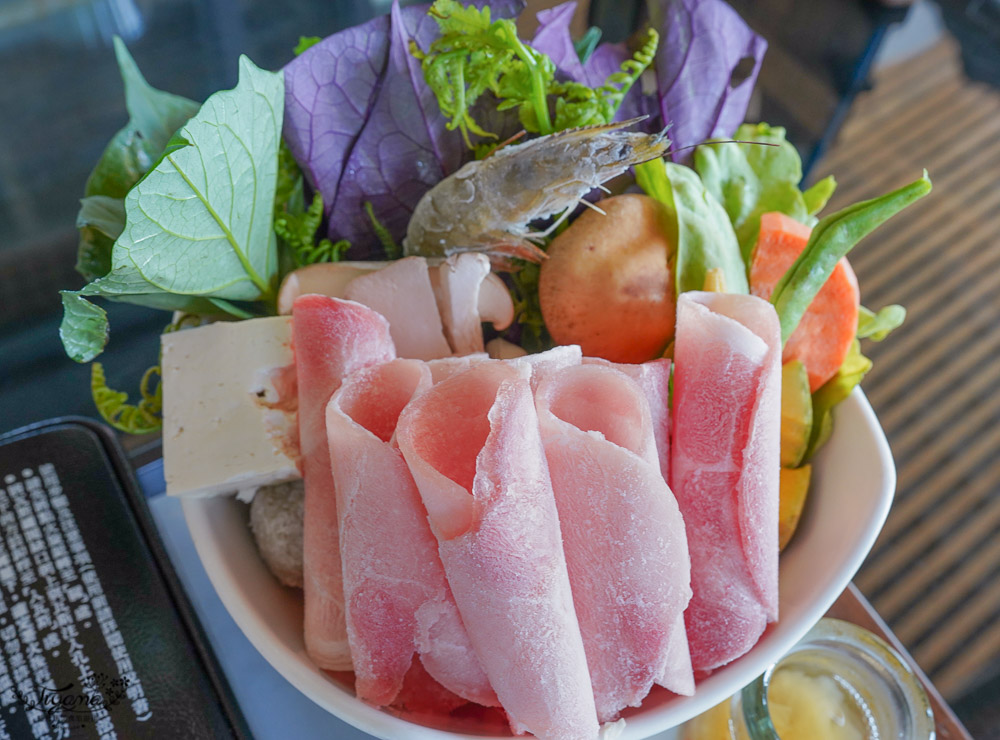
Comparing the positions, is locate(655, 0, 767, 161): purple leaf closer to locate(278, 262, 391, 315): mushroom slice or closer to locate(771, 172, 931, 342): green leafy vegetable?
locate(771, 172, 931, 342): green leafy vegetable

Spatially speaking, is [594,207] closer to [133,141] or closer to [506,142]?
[506,142]

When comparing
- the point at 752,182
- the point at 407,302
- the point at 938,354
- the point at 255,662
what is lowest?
the point at 255,662

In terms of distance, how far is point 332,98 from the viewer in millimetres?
658

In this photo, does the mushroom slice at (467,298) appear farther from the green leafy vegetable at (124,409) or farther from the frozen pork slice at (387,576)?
the green leafy vegetable at (124,409)

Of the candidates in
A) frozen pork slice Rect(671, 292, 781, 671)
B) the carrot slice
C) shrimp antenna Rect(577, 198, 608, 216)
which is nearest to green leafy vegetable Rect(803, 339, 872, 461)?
the carrot slice

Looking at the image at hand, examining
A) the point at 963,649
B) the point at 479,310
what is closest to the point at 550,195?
the point at 479,310

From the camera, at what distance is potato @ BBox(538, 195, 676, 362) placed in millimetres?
645

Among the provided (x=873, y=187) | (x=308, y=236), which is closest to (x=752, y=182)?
(x=308, y=236)

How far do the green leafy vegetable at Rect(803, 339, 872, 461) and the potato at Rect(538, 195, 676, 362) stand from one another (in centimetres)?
14

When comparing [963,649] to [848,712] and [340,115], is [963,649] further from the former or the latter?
[340,115]

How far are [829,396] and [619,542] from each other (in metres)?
0.28

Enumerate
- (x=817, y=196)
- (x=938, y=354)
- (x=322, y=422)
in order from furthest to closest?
(x=938, y=354)
(x=817, y=196)
(x=322, y=422)

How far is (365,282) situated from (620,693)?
0.35m

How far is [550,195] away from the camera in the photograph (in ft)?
2.04
